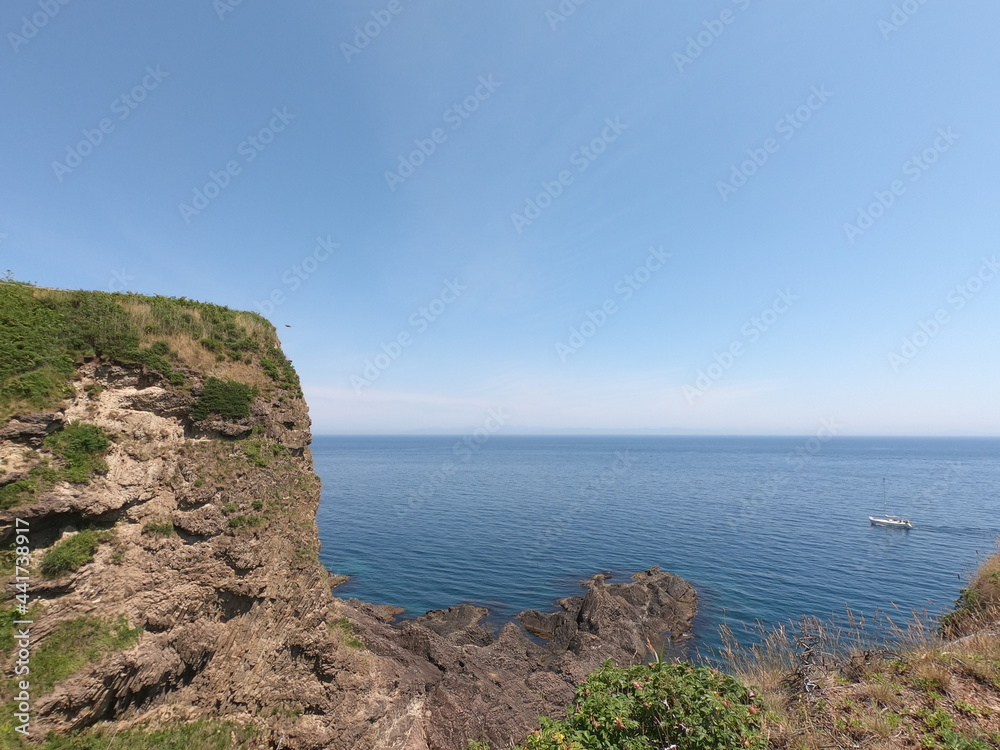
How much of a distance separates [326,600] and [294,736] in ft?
15.9

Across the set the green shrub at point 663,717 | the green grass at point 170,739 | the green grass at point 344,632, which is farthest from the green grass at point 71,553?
the green shrub at point 663,717

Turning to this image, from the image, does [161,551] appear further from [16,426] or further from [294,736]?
[294,736]

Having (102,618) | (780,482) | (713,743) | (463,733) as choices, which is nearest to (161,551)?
(102,618)

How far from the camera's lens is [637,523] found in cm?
6344

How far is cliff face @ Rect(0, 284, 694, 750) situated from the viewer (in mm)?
13266

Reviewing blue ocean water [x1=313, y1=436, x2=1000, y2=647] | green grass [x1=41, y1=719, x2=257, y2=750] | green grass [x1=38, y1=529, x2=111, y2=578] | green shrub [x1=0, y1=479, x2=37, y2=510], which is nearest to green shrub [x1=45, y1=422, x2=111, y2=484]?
green shrub [x1=0, y1=479, x2=37, y2=510]

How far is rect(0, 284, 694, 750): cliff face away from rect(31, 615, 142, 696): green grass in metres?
0.05

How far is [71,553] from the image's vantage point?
13586 mm

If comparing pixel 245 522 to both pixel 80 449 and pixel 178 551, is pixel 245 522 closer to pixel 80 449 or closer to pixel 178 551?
Result: pixel 178 551

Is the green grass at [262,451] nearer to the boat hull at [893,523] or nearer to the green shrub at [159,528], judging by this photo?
the green shrub at [159,528]

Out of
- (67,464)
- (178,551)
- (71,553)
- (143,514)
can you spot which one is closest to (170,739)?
(178,551)

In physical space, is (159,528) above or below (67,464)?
below

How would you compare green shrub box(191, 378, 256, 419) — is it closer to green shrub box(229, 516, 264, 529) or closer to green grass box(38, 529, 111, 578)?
green shrub box(229, 516, 264, 529)

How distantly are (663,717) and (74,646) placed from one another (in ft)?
56.0
